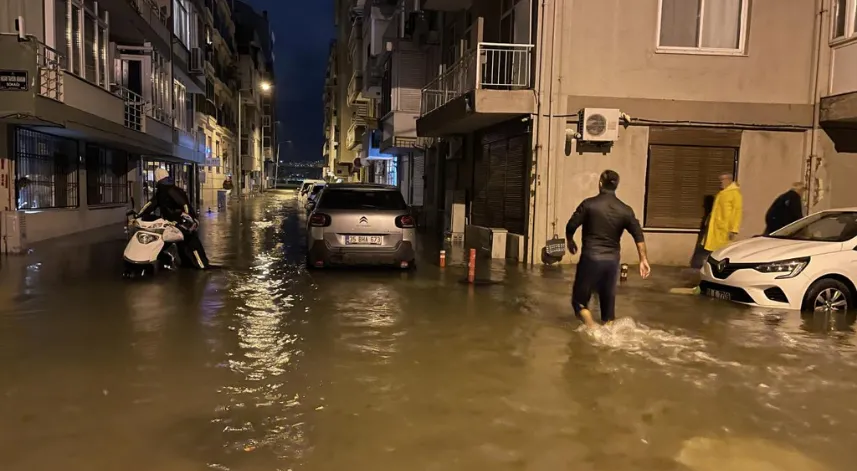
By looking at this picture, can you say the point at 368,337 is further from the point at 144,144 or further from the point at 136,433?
the point at 144,144

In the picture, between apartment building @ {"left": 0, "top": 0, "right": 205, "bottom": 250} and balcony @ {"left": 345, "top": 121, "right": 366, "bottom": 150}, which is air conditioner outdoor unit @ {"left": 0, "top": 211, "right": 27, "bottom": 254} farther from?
balcony @ {"left": 345, "top": 121, "right": 366, "bottom": 150}

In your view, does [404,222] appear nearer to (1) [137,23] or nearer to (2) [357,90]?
(1) [137,23]

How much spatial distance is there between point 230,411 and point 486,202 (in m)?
12.8

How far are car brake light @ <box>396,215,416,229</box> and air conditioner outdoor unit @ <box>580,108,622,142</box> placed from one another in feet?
13.4

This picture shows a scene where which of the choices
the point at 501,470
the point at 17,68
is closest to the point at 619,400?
the point at 501,470

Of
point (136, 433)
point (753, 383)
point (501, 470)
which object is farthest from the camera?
point (753, 383)

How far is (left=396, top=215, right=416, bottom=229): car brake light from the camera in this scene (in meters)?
11.4

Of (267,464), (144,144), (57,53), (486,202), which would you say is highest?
(57,53)

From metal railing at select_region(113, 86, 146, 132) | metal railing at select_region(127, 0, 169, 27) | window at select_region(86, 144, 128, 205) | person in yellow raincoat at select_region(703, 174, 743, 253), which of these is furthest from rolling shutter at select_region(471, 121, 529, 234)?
window at select_region(86, 144, 128, 205)

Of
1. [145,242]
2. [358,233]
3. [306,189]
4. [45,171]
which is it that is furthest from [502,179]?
[306,189]

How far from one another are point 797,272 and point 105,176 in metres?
21.8

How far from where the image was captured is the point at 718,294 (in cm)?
964

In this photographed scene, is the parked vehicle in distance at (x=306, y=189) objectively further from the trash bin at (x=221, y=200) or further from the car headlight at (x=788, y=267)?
the car headlight at (x=788, y=267)

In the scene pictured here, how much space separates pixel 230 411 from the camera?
15.8 ft
